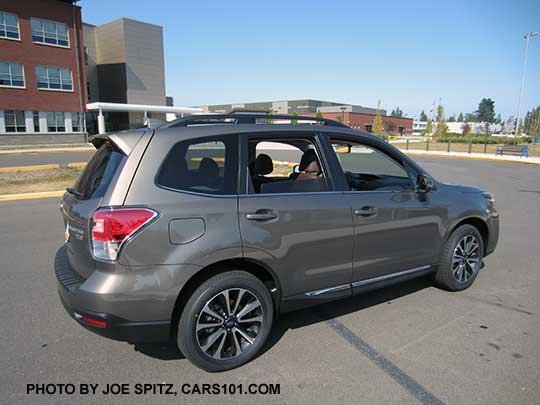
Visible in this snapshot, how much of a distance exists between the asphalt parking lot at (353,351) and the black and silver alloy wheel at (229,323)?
0.19m

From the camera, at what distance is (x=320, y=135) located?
356 centimetres

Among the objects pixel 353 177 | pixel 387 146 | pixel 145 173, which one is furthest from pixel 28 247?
pixel 387 146

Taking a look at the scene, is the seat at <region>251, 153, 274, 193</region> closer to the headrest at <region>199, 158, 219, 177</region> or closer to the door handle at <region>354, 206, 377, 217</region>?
the headrest at <region>199, 158, 219, 177</region>

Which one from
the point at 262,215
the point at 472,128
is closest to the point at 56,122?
the point at 262,215

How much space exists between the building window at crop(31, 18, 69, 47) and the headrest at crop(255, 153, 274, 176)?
4029cm

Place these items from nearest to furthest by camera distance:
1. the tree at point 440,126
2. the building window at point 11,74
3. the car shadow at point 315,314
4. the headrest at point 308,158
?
the car shadow at point 315,314
the headrest at point 308,158
the building window at point 11,74
the tree at point 440,126

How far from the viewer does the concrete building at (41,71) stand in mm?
34344

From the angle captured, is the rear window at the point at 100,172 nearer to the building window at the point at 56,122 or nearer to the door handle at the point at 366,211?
the door handle at the point at 366,211

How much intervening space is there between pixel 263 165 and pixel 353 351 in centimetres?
197

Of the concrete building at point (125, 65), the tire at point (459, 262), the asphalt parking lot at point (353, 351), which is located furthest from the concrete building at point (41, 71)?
the tire at point (459, 262)

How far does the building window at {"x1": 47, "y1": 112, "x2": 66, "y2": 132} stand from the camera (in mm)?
37306

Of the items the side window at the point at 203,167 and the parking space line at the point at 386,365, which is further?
the side window at the point at 203,167

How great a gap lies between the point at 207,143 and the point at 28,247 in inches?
174

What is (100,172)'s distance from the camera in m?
3.04
